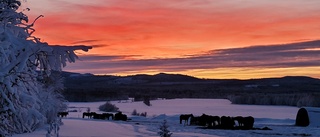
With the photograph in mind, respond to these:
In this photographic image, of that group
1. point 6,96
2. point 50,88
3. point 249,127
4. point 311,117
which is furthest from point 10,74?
point 311,117

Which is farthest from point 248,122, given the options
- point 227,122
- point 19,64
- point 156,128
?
point 19,64

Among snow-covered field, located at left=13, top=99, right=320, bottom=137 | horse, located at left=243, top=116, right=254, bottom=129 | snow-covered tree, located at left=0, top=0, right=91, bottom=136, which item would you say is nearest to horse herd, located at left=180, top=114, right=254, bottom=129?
horse, located at left=243, top=116, right=254, bottom=129

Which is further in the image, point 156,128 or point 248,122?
point 248,122

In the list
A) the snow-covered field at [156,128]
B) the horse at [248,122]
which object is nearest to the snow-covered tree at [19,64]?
the snow-covered field at [156,128]

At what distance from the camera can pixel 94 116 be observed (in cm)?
4575

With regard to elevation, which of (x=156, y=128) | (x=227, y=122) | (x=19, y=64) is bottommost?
(x=156, y=128)

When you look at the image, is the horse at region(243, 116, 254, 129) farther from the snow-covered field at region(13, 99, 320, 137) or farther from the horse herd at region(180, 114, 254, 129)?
the snow-covered field at region(13, 99, 320, 137)

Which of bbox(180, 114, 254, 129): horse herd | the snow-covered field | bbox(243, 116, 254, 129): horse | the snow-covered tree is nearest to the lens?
the snow-covered tree

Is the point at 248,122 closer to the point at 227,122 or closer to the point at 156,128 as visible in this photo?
the point at 227,122

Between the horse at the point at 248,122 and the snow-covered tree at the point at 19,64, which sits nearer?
the snow-covered tree at the point at 19,64

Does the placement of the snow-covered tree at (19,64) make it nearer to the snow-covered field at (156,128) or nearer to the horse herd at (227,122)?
the snow-covered field at (156,128)

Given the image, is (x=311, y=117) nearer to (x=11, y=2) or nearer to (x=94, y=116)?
(x=94, y=116)

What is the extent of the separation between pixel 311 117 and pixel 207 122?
8.33 meters

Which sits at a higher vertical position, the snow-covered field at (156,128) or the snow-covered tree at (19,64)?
the snow-covered tree at (19,64)
